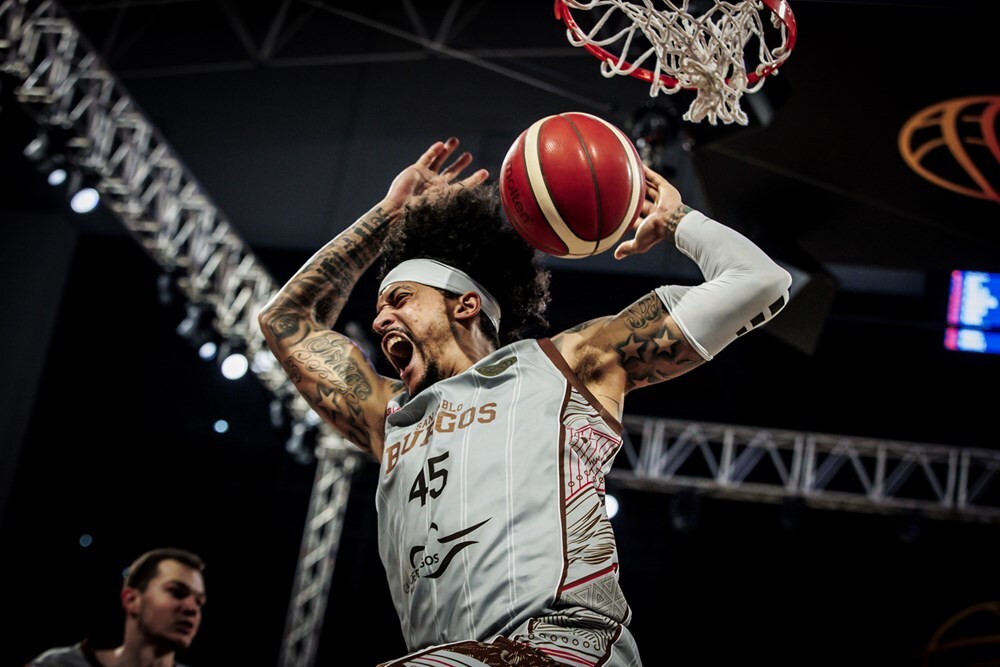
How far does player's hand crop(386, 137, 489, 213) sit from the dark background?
4645 millimetres

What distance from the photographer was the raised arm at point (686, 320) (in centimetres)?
224

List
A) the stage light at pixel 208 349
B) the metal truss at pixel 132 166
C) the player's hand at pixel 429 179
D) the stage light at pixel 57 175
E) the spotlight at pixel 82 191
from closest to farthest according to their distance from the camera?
the player's hand at pixel 429 179, the metal truss at pixel 132 166, the stage light at pixel 57 175, the spotlight at pixel 82 191, the stage light at pixel 208 349

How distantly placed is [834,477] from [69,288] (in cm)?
856

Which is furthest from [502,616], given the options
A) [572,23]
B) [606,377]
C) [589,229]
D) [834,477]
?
[834,477]

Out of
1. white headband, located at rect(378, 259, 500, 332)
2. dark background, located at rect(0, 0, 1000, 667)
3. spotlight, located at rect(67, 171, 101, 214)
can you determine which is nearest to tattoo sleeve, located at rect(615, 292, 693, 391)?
white headband, located at rect(378, 259, 500, 332)

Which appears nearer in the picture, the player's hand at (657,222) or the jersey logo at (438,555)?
the jersey logo at (438,555)

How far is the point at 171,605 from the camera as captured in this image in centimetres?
498

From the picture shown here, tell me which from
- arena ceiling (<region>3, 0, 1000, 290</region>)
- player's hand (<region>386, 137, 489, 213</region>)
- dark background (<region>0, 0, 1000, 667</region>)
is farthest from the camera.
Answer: dark background (<region>0, 0, 1000, 667</region>)

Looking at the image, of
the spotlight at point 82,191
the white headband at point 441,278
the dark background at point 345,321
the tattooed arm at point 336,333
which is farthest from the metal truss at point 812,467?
the white headband at point 441,278

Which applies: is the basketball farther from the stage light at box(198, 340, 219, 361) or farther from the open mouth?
the stage light at box(198, 340, 219, 361)

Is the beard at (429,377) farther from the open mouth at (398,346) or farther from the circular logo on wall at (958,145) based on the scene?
the circular logo on wall at (958,145)

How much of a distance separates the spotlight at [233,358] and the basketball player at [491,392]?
684 centimetres

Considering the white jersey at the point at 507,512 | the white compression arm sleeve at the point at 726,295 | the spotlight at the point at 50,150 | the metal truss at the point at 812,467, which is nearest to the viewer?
the white jersey at the point at 507,512

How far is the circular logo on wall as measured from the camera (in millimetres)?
5859
